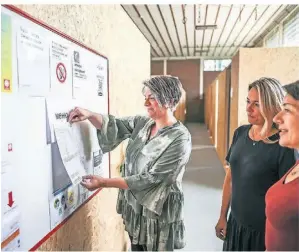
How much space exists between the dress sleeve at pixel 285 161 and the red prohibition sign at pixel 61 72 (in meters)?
0.67

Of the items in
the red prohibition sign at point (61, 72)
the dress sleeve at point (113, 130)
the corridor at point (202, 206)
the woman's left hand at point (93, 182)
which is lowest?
the corridor at point (202, 206)

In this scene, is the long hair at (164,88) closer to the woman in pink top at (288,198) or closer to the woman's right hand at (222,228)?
the woman in pink top at (288,198)

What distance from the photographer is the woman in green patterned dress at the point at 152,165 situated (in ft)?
2.93

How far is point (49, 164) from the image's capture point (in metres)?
0.73

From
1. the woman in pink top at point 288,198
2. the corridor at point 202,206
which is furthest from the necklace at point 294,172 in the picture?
the corridor at point 202,206

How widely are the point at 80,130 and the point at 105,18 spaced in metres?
0.56

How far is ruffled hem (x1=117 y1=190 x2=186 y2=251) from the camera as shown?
995 mm

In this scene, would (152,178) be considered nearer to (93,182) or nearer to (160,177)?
(160,177)

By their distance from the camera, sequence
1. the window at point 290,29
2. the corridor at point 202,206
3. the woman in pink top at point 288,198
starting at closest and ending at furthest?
the woman in pink top at point 288,198 < the window at point 290,29 < the corridor at point 202,206

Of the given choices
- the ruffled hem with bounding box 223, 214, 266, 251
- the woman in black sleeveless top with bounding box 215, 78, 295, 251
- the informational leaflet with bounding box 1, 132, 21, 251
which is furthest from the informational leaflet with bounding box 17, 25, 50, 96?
the ruffled hem with bounding box 223, 214, 266, 251

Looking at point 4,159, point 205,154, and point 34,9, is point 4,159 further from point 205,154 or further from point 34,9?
point 205,154

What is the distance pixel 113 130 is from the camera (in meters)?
1.03

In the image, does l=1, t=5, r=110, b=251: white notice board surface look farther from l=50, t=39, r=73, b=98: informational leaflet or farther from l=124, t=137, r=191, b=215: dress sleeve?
l=124, t=137, r=191, b=215: dress sleeve

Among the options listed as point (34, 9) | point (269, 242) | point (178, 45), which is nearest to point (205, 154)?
point (178, 45)
